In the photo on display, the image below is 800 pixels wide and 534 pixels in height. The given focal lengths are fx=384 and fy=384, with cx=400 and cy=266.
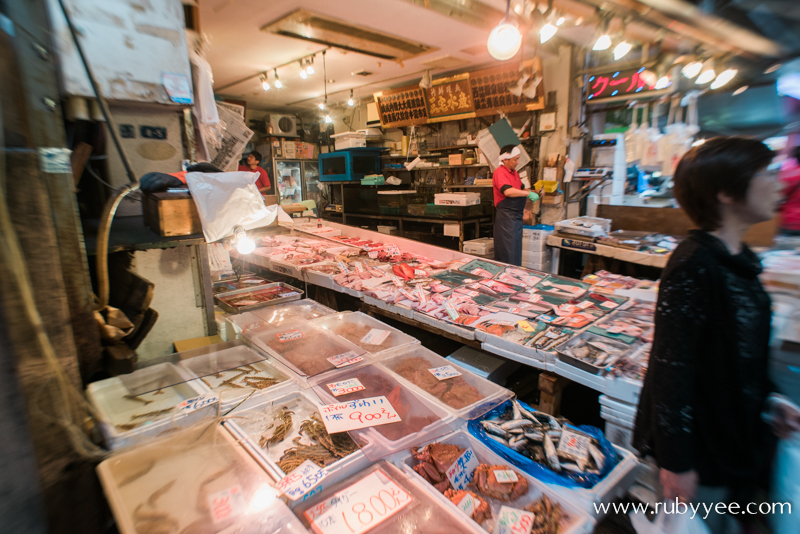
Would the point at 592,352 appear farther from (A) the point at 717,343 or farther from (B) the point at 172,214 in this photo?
(B) the point at 172,214

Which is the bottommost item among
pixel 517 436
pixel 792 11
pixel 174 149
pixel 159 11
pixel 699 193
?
pixel 517 436

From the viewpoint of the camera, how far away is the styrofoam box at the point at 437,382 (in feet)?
6.14

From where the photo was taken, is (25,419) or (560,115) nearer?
(25,419)

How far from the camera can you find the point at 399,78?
796cm

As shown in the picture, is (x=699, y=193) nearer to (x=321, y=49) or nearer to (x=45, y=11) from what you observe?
(x=45, y=11)

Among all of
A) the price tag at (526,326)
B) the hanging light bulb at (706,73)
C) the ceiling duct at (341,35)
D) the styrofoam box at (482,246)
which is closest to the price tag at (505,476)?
the price tag at (526,326)

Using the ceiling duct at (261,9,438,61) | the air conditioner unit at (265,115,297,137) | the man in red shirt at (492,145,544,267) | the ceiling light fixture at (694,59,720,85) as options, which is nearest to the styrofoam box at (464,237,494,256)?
the man in red shirt at (492,145,544,267)

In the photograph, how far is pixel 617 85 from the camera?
5.80 metres

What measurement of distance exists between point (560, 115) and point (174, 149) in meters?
6.07

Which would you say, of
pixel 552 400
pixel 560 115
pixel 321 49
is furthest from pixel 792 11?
pixel 321 49

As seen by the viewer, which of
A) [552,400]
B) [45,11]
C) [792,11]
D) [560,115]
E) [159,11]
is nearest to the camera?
[45,11]

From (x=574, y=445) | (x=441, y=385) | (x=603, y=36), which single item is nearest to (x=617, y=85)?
(x=603, y=36)

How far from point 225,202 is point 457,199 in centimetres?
541

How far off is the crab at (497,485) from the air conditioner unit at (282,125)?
1086cm
